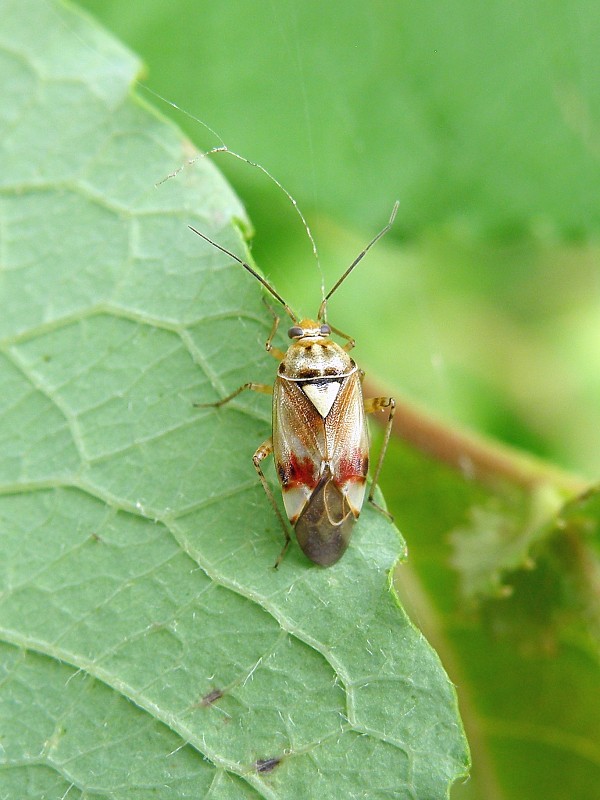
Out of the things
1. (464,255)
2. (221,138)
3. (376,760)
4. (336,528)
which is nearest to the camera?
(376,760)

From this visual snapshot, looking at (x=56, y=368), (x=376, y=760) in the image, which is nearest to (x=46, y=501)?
(x=56, y=368)

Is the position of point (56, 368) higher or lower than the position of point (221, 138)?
lower

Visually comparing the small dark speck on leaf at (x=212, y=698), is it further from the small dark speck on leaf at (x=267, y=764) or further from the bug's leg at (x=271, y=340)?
the bug's leg at (x=271, y=340)

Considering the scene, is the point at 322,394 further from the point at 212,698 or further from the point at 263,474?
the point at 212,698

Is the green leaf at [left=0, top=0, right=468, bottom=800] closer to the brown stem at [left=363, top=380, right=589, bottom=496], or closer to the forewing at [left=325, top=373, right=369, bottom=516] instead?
the forewing at [left=325, top=373, right=369, bottom=516]

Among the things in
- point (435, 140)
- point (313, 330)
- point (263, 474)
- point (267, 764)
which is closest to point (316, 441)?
point (263, 474)

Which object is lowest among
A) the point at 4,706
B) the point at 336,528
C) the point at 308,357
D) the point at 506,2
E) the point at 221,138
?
the point at 4,706

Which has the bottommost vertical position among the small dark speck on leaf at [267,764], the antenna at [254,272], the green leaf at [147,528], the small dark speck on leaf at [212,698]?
the small dark speck on leaf at [267,764]

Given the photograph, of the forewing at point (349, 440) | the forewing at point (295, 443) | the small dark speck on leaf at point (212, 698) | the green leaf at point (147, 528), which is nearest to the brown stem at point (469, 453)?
the forewing at point (349, 440)

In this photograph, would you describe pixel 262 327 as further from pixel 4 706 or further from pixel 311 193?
pixel 4 706
